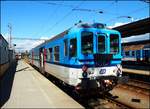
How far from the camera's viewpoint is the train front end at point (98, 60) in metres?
10.4

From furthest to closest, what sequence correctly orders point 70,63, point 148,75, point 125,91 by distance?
point 148,75, point 125,91, point 70,63

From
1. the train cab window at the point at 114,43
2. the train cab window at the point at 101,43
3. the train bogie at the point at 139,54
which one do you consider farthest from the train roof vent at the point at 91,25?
the train bogie at the point at 139,54

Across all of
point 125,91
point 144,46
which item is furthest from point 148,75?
point 144,46

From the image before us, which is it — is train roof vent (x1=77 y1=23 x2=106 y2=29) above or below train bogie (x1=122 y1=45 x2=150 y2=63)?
above

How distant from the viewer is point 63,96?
1227 cm

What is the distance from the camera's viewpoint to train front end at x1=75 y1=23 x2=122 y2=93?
10383 mm

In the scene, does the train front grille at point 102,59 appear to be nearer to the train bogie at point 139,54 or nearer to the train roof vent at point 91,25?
the train roof vent at point 91,25

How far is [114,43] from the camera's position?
37.8ft

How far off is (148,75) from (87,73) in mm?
9775

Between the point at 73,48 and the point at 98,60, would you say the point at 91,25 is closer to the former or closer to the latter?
the point at 73,48

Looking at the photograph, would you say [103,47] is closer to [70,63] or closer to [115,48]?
[115,48]

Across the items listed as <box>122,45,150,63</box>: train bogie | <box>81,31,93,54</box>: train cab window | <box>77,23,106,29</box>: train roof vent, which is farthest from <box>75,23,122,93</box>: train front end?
<box>122,45,150,63</box>: train bogie

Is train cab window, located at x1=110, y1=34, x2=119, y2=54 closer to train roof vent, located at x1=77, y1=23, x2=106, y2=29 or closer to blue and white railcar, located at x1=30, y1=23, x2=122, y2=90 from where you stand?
blue and white railcar, located at x1=30, y1=23, x2=122, y2=90

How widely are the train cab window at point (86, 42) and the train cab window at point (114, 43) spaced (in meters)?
1.03
